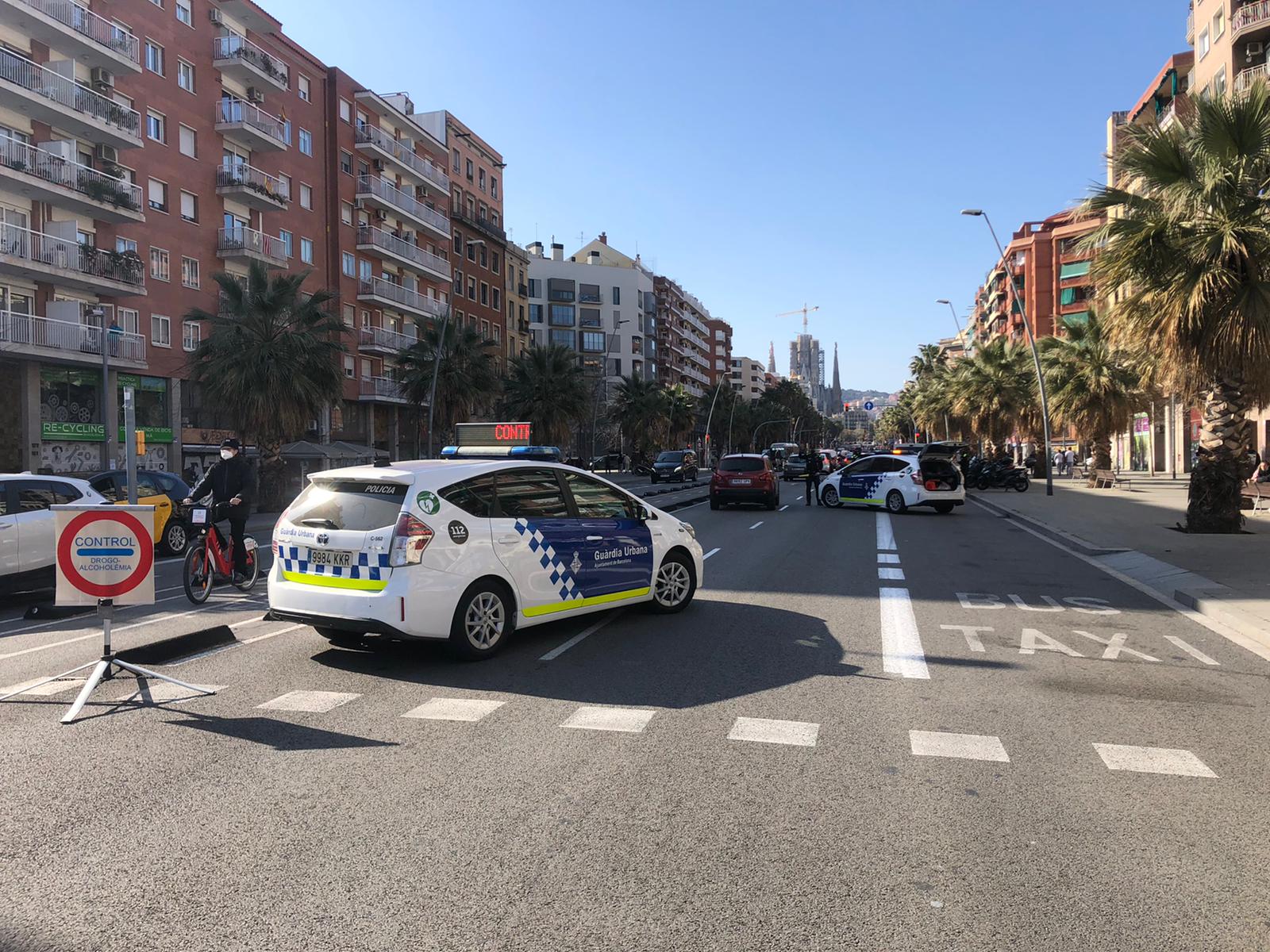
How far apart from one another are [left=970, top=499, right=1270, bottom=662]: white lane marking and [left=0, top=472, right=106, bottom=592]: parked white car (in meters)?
11.5

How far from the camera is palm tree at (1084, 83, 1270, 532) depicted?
54.3 ft

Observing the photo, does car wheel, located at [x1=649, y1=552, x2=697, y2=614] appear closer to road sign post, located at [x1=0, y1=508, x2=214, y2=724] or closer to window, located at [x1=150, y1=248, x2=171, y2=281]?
road sign post, located at [x1=0, y1=508, x2=214, y2=724]

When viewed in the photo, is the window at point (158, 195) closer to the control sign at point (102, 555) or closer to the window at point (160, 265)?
the window at point (160, 265)

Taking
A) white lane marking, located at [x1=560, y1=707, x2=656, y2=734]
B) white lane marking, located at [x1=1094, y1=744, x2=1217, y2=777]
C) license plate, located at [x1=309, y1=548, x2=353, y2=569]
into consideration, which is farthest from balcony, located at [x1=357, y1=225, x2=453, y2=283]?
white lane marking, located at [x1=1094, y1=744, x2=1217, y2=777]

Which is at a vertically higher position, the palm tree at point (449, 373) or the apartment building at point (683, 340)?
the apartment building at point (683, 340)

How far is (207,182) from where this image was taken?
124ft

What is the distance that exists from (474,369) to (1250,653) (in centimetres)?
3814

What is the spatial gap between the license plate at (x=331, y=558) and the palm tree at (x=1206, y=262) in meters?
15.2

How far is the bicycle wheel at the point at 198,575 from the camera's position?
11.0 m

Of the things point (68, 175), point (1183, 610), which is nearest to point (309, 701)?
point (1183, 610)

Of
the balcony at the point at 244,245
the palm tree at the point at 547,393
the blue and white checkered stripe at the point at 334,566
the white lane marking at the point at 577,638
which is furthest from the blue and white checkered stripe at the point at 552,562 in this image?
the palm tree at the point at 547,393

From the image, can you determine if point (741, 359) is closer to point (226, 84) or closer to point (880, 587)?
point (226, 84)

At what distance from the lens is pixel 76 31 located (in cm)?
3005

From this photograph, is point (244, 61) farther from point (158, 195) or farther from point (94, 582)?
point (94, 582)
